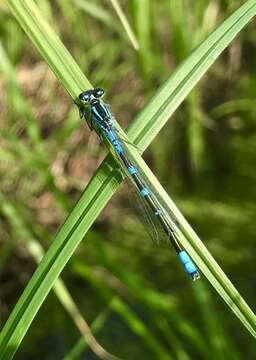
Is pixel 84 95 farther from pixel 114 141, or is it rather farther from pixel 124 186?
pixel 124 186

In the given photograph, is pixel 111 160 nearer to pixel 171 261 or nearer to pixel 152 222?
pixel 152 222

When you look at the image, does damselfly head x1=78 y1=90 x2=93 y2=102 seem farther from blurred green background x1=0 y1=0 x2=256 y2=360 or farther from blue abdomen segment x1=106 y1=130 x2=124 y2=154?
blurred green background x1=0 y1=0 x2=256 y2=360

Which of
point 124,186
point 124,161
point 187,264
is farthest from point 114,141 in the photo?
point 124,186

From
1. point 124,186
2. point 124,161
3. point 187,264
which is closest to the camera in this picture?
point 124,161

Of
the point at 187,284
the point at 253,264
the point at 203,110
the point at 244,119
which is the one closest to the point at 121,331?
the point at 187,284

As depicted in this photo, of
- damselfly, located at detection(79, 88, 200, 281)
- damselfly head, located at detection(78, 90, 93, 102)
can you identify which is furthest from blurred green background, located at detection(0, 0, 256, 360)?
damselfly head, located at detection(78, 90, 93, 102)

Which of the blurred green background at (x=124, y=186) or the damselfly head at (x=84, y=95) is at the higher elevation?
the blurred green background at (x=124, y=186)

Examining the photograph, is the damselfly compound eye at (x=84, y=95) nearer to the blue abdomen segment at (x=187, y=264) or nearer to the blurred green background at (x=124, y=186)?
the blue abdomen segment at (x=187, y=264)

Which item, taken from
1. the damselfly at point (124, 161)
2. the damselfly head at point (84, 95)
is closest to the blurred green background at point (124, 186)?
the damselfly at point (124, 161)
